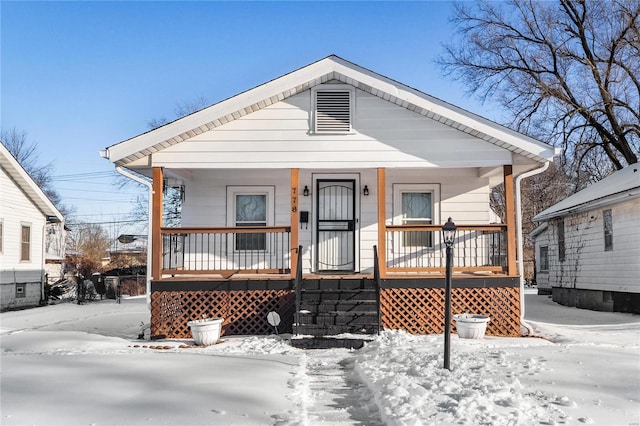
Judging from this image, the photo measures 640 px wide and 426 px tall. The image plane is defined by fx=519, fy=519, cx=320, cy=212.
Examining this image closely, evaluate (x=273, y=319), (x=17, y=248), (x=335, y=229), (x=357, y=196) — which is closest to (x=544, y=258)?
(x=357, y=196)

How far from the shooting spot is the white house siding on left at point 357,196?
11203 mm

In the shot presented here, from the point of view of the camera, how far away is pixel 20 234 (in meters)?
19.0

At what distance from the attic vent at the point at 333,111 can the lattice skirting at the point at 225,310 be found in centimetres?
321

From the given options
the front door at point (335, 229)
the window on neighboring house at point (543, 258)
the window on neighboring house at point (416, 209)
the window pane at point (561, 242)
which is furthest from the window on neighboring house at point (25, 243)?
the window on neighboring house at point (543, 258)

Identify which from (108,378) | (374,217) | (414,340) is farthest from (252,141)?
(108,378)

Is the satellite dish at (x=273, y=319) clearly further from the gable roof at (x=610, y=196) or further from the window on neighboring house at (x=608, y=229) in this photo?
the window on neighboring house at (x=608, y=229)

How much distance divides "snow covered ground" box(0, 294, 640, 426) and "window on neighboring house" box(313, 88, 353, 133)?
13.0 feet

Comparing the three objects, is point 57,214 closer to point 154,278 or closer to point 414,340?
point 154,278

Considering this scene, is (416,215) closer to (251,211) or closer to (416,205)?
(416,205)

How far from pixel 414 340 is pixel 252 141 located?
15.4 feet

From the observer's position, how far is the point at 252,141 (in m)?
9.88

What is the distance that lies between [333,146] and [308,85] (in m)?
1.29

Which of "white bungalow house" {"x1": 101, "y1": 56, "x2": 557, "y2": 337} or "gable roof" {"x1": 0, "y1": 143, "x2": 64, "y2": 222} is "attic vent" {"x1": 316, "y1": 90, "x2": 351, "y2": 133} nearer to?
"white bungalow house" {"x1": 101, "y1": 56, "x2": 557, "y2": 337}

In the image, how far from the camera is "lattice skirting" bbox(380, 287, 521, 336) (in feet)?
31.1
